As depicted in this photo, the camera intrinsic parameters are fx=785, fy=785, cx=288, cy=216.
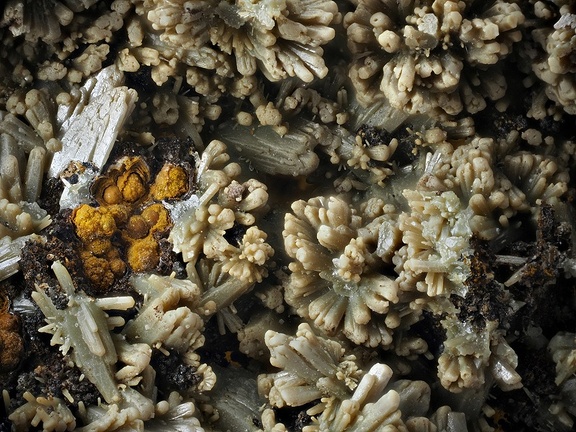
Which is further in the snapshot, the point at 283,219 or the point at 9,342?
the point at 283,219

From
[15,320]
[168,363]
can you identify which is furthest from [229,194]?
[15,320]

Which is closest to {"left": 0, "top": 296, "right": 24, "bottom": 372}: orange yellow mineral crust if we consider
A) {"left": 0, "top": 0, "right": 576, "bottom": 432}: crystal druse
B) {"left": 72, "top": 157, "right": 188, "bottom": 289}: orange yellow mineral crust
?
{"left": 0, "top": 0, "right": 576, "bottom": 432}: crystal druse

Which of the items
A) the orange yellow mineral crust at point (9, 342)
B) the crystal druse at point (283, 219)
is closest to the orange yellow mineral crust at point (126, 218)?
the crystal druse at point (283, 219)

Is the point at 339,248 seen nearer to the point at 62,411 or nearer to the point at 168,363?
the point at 168,363

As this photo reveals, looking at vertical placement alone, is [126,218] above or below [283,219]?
above

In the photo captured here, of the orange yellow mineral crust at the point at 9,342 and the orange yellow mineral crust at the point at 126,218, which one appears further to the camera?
the orange yellow mineral crust at the point at 126,218

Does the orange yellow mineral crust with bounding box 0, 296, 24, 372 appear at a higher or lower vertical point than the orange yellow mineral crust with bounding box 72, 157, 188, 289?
lower

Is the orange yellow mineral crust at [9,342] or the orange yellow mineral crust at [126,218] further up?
the orange yellow mineral crust at [126,218]

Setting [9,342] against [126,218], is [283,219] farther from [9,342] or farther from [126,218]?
[9,342]

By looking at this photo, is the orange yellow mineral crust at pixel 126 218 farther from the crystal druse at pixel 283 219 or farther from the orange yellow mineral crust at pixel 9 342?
the orange yellow mineral crust at pixel 9 342

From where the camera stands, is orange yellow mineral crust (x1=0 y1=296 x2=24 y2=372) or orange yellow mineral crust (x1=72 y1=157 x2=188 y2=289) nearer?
orange yellow mineral crust (x1=0 y1=296 x2=24 y2=372)

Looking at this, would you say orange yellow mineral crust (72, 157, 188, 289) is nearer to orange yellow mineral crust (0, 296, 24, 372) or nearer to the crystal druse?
the crystal druse

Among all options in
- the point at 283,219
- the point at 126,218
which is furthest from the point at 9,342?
the point at 283,219
